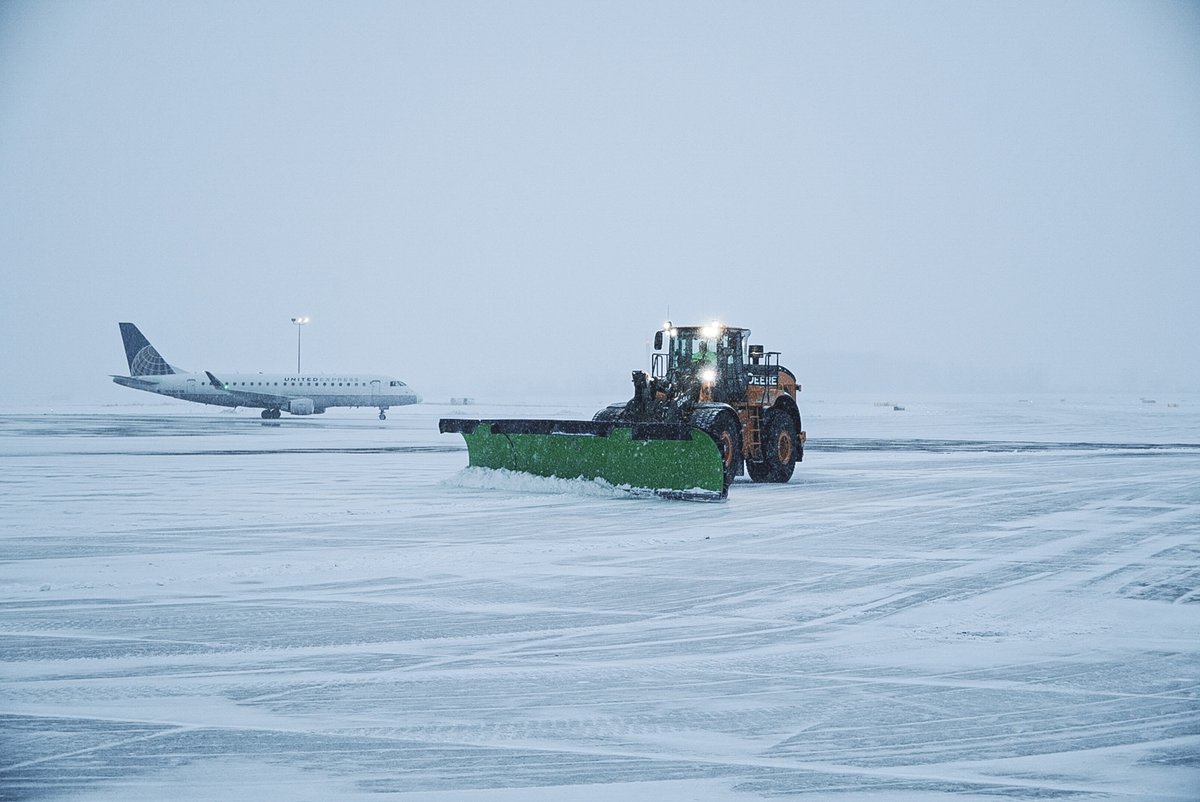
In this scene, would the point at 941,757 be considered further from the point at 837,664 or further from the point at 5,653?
the point at 5,653

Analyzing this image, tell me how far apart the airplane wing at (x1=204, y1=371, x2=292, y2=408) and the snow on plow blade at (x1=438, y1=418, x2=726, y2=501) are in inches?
1674

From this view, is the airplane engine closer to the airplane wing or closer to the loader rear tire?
the airplane wing

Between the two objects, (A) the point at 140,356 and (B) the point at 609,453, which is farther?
(A) the point at 140,356

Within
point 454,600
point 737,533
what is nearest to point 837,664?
point 454,600

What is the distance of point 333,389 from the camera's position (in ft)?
203

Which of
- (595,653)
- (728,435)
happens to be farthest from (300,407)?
(595,653)

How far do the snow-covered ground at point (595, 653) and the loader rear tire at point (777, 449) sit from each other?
17.7 feet

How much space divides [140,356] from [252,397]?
12241 mm

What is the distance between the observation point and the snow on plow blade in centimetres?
1739

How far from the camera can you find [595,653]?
705cm

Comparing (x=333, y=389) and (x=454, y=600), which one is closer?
(x=454, y=600)

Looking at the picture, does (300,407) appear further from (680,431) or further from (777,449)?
(680,431)

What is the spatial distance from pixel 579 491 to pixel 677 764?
13544 millimetres

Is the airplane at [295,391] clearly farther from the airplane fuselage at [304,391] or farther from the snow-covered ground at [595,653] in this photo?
the snow-covered ground at [595,653]
